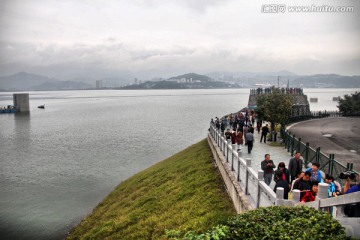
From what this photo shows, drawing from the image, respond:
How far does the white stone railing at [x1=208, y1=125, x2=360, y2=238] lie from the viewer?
18.6ft

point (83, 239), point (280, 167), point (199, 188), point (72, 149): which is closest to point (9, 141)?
point (72, 149)

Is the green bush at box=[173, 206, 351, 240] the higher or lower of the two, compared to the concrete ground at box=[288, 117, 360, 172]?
higher

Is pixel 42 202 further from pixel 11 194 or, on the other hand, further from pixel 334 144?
pixel 334 144

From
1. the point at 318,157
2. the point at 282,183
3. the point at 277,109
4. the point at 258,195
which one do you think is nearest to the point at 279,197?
the point at 282,183

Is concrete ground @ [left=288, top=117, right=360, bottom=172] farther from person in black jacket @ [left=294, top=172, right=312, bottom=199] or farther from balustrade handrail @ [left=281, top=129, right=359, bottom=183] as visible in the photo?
person in black jacket @ [left=294, top=172, right=312, bottom=199]

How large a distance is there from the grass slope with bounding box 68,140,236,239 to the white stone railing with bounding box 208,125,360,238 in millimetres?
906

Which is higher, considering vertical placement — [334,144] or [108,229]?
[334,144]

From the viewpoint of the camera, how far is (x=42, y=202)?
2209cm

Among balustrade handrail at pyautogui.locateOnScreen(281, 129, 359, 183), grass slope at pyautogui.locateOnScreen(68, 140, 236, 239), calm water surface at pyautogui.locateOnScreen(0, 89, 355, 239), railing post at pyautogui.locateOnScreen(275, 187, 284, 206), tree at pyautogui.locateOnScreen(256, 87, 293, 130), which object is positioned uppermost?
tree at pyautogui.locateOnScreen(256, 87, 293, 130)

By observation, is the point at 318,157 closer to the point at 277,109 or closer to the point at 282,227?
the point at 277,109

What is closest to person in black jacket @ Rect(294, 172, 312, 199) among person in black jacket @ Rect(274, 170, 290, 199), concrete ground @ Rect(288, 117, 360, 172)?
person in black jacket @ Rect(274, 170, 290, 199)

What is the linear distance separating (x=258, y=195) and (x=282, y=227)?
372 centimetres

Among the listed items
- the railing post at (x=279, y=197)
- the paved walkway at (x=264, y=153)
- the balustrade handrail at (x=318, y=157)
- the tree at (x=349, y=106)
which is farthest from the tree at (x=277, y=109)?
the tree at (x=349, y=106)

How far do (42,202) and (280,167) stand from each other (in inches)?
733
